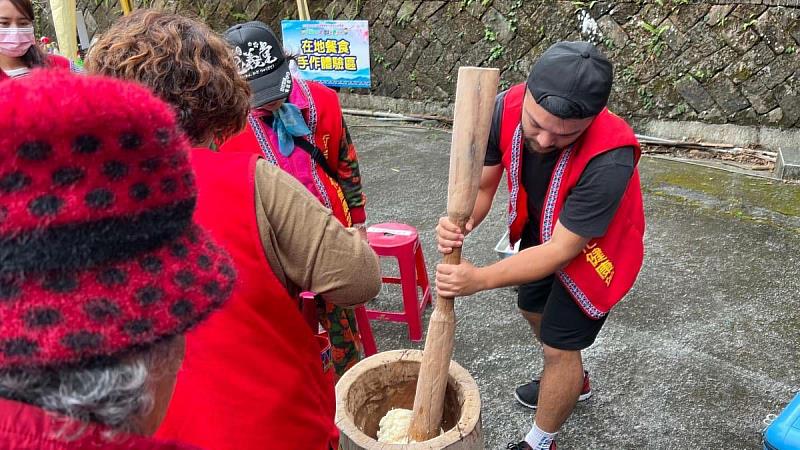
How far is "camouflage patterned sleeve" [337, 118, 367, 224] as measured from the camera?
261 cm

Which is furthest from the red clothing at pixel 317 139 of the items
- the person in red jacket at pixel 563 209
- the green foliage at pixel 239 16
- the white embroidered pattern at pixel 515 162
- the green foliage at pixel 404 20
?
the green foliage at pixel 239 16

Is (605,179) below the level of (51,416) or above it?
below

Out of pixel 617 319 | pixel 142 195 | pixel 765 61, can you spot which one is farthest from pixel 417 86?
pixel 142 195

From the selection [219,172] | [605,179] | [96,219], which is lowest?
[605,179]

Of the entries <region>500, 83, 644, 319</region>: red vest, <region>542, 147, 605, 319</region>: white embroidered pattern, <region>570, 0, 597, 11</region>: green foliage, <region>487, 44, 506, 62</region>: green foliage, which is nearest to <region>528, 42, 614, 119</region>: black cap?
<region>500, 83, 644, 319</region>: red vest

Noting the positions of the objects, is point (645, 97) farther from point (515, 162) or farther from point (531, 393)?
point (515, 162)

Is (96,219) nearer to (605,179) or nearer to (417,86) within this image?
(605,179)

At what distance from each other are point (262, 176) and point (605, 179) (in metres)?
1.23

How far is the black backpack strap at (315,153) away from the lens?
2.41 meters

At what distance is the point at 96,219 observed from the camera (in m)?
0.63

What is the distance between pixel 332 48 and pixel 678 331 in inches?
217

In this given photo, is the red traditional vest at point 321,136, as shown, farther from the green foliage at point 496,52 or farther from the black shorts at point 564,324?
the green foliage at point 496,52

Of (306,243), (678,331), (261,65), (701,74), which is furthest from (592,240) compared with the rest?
(701,74)

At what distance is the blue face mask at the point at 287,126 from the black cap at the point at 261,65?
11 cm
